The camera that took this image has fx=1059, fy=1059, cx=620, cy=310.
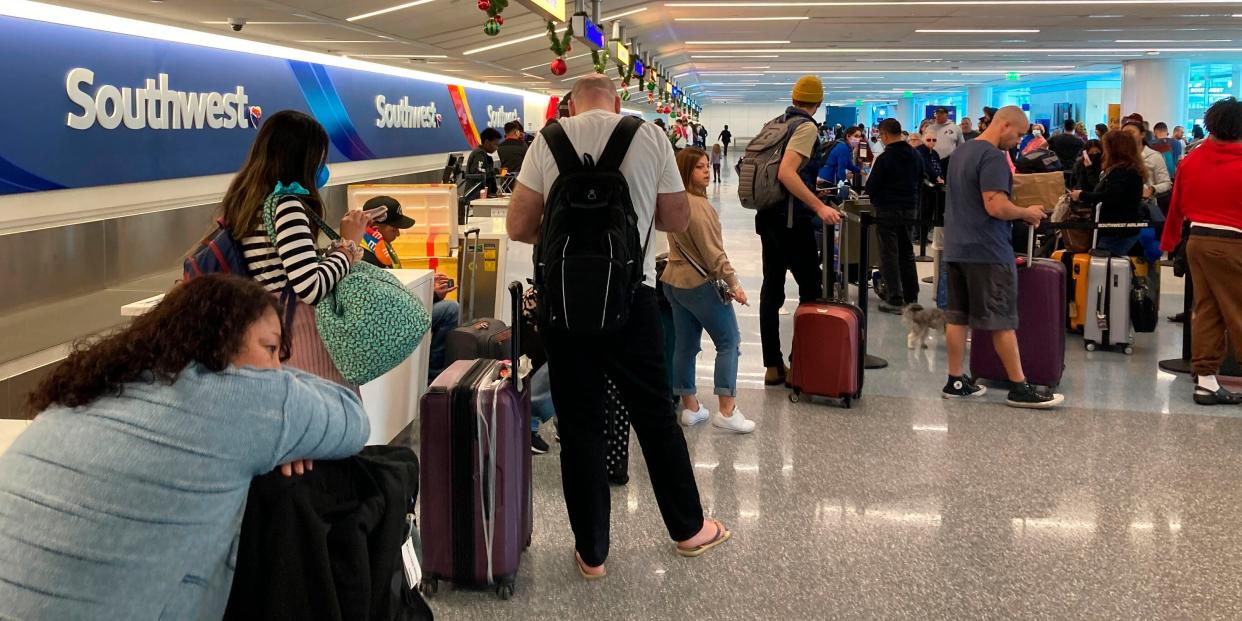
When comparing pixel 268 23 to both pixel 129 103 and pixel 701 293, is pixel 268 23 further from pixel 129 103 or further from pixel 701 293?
pixel 701 293

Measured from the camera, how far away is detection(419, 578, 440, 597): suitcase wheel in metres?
3.29

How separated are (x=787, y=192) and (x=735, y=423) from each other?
1.31 metres

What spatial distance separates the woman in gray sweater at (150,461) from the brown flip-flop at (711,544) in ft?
6.60

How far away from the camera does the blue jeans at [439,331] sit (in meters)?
5.27

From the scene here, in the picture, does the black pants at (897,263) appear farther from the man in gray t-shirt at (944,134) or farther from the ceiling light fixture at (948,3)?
the ceiling light fixture at (948,3)

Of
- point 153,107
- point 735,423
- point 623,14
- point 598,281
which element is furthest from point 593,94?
point 623,14

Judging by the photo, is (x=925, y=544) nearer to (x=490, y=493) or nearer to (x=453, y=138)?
(x=490, y=493)

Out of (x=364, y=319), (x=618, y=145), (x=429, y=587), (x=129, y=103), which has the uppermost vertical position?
(x=129, y=103)

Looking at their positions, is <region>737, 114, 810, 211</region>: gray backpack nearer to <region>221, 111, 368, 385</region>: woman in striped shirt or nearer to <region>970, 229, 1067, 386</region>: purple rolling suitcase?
<region>970, 229, 1067, 386</region>: purple rolling suitcase

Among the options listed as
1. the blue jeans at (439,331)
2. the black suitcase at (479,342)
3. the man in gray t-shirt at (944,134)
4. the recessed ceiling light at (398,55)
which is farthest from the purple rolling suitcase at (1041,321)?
the recessed ceiling light at (398,55)

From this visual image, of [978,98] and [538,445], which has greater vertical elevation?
[978,98]

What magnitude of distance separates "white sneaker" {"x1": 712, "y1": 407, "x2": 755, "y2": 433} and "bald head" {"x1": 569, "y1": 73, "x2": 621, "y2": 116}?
6.89ft

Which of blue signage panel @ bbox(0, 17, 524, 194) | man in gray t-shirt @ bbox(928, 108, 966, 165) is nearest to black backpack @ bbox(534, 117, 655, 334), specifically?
blue signage panel @ bbox(0, 17, 524, 194)

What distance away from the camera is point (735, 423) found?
5031 mm
